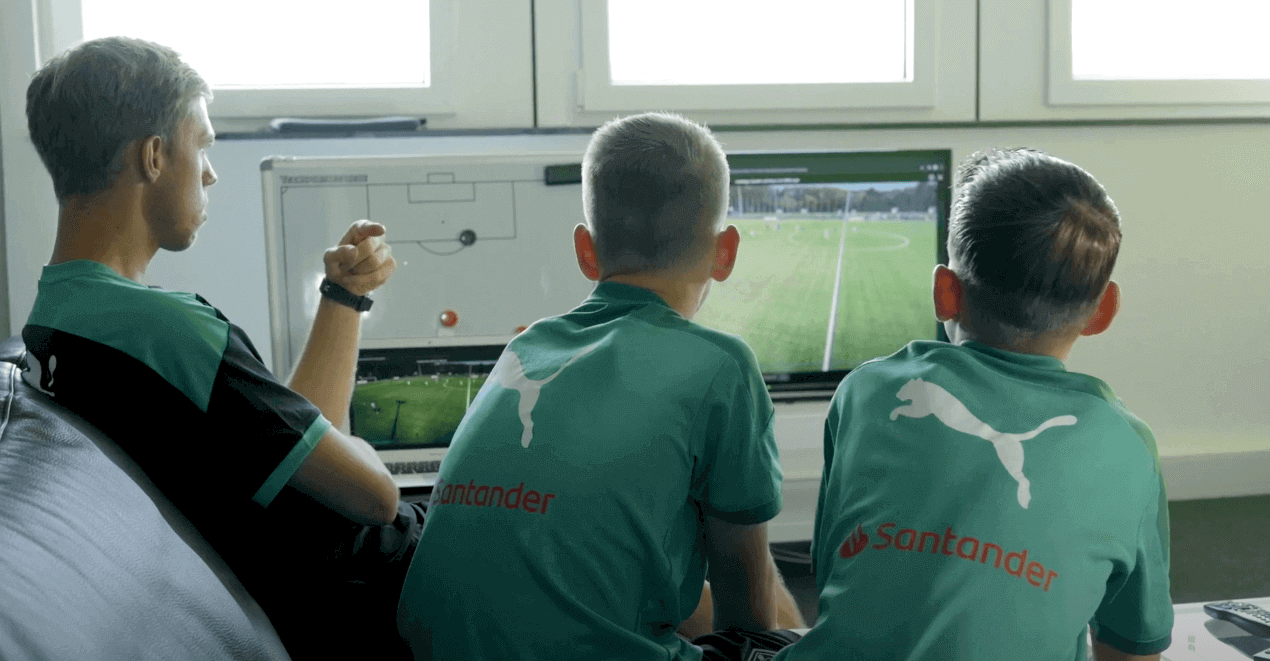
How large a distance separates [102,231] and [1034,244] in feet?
3.44

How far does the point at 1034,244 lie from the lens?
95 cm

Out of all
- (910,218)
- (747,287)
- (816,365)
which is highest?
(910,218)

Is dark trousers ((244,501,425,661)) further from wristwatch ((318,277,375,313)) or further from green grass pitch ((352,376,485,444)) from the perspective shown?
green grass pitch ((352,376,485,444))

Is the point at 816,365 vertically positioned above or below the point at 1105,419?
below

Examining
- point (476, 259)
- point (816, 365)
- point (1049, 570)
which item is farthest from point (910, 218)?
point (1049, 570)

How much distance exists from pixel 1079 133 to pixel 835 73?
0.67 m

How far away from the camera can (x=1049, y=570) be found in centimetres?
84

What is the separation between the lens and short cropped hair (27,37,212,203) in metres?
1.13

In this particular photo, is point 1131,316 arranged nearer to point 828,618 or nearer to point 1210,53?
point 1210,53

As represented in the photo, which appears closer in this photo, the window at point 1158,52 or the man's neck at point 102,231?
the man's neck at point 102,231

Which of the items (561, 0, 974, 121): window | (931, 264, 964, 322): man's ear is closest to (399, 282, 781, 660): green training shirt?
(931, 264, 964, 322): man's ear

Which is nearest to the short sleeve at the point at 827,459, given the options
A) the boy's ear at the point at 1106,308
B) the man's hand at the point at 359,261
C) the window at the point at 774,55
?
the boy's ear at the point at 1106,308

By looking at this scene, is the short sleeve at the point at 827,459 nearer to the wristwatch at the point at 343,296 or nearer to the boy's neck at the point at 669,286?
the boy's neck at the point at 669,286

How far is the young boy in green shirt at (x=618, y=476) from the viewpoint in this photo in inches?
35.4
